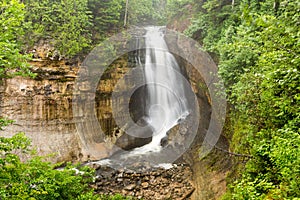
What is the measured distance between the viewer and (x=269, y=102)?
4.59 m

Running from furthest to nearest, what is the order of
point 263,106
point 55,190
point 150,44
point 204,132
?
point 150,44 → point 204,132 → point 55,190 → point 263,106

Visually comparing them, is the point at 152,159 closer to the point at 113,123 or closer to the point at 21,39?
the point at 113,123

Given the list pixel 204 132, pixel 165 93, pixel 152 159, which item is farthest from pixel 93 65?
pixel 204 132

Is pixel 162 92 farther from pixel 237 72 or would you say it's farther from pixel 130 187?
pixel 237 72

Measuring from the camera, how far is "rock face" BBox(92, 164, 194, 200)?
940cm

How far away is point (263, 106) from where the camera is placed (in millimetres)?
4711

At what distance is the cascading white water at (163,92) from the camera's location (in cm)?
1473

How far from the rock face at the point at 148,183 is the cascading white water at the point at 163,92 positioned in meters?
3.64

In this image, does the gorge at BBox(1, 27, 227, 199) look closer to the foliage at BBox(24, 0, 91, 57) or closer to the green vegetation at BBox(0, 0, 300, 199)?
the foliage at BBox(24, 0, 91, 57)

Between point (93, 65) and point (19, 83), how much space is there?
413 cm

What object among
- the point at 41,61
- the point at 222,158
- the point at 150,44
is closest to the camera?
the point at 222,158

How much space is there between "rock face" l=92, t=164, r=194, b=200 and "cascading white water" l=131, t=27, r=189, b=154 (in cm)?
364

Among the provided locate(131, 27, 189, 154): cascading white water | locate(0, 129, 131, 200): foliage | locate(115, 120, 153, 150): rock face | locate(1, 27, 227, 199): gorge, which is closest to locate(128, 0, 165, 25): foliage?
locate(131, 27, 189, 154): cascading white water

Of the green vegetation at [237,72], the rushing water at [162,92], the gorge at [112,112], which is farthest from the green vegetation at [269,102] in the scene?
the rushing water at [162,92]
